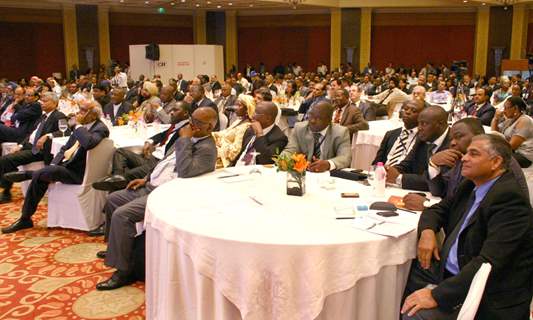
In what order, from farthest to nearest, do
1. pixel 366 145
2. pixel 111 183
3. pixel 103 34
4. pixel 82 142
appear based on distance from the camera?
pixel 103 34, pixel 366 145, pixel 82 142, pixel 111 183

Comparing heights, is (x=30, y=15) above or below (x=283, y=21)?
below

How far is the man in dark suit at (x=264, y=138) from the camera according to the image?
15.4 ft

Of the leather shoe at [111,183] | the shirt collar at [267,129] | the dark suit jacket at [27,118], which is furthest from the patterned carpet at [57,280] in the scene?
the dark suit jacket at [27,118]

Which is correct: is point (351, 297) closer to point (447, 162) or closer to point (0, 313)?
point (447, 162)

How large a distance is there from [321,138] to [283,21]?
22.5 m

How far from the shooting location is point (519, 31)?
72.5 ft

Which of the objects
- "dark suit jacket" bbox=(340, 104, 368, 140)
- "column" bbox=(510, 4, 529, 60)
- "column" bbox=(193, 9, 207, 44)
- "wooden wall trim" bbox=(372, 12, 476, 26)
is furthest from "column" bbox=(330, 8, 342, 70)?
"dark suit jacket" bbox=(340, 104, 368, 140)

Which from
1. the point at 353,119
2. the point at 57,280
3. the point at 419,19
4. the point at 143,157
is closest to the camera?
the point at 57,280

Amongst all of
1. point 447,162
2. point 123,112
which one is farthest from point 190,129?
point 123,112

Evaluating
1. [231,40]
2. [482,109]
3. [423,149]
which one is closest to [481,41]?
[231,40]

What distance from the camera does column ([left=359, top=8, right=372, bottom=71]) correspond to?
2334 cm

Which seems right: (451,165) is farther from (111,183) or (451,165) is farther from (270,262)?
(111,183)

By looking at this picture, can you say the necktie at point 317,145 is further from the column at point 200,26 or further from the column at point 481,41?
the column at point 200,26

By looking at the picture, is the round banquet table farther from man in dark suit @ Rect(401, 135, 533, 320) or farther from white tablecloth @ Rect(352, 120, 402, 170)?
white tablecloth @ Rect(352, 120, 402, 170)
